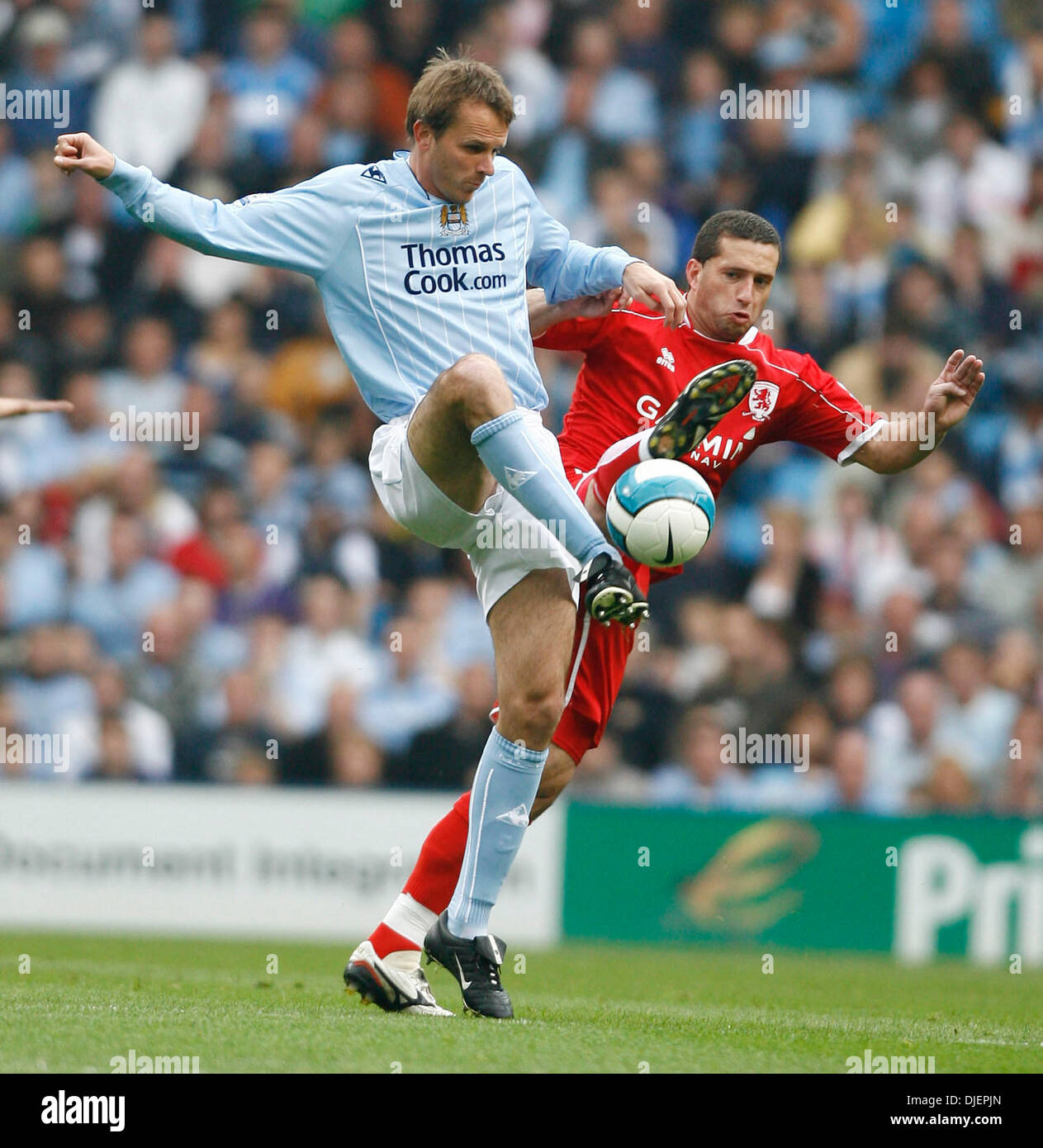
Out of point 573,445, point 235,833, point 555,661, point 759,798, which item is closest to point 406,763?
point 235,833

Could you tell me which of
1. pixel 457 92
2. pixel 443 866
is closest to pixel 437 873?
pixel 443 866

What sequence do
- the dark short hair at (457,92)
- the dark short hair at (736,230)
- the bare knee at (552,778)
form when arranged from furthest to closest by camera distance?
the dark short hair at (736,230) < the bare knee at (552,778) < the dark short hair at (457,92)

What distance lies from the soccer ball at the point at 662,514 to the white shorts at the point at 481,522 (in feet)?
0.68

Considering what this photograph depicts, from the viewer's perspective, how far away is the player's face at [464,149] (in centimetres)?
557

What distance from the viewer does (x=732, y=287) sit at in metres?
6.36

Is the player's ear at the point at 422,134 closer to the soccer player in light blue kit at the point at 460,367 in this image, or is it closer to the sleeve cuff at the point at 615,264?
the soccer player in light blue kit at the point at 460,367

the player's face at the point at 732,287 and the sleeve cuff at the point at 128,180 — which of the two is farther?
the player's face at the point at 732,287

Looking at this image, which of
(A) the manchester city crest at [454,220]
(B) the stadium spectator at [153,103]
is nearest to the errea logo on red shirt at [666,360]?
(A) the manchester city crest at [454,220]

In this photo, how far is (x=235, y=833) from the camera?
10.8 m

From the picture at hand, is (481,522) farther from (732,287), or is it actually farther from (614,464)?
(732,287)

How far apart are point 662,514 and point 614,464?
2.45 feet

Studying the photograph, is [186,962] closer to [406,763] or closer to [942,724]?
[406,763]

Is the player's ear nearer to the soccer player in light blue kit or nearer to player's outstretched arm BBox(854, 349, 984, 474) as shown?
the soccer player in light blue kit

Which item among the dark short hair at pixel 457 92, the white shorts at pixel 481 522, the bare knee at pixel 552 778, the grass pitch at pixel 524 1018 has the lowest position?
the grass pitch at pixel 524 1018
